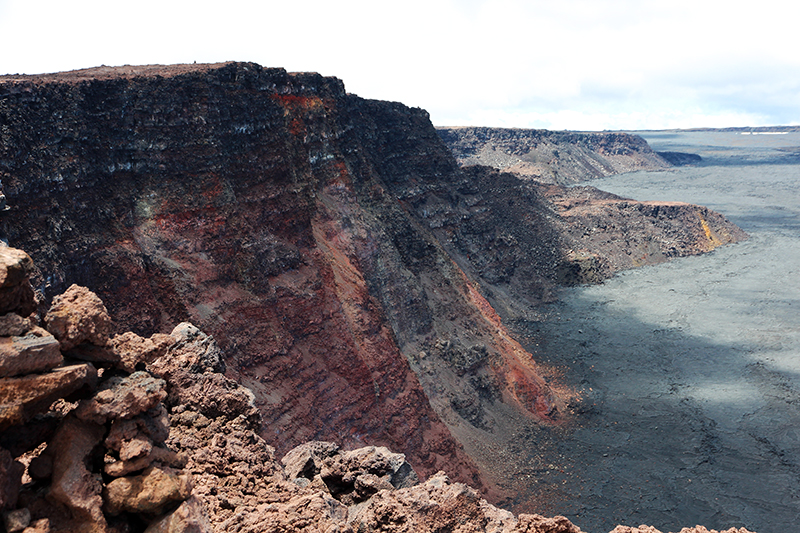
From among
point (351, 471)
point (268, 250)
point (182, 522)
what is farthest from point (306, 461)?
point (268, 250)

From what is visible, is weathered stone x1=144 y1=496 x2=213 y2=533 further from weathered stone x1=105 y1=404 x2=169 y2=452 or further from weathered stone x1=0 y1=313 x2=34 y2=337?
weathered stone x1=0 y1=313 x2=34 y2=337

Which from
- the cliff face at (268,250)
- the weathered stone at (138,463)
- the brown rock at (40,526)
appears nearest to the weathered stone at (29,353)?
the weathered stone at (138,463)

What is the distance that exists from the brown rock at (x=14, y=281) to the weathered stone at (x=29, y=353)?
1.37 ft

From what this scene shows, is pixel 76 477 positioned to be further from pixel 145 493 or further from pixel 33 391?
pixel 33 391

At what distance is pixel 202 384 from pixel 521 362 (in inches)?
1421

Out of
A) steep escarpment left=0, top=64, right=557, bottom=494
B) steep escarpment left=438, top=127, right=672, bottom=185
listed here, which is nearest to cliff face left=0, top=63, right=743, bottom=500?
steep escarpment left=0, top=64, right=557, bottom=494

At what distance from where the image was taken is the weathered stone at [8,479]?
6.38m

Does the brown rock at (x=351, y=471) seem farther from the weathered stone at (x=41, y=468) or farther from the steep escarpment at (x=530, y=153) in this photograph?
the steep escarpment at (x=530, y=153)

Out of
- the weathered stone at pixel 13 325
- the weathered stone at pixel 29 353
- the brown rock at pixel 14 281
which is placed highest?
the brown rock at pixel 14 281

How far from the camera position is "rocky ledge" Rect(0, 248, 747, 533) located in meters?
6.64

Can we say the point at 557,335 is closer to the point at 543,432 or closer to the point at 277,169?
the point at 543,432

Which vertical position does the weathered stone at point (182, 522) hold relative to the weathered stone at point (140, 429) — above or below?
below

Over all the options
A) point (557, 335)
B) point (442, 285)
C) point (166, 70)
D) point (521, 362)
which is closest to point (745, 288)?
point (557, 335)

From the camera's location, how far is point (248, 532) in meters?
8.96
